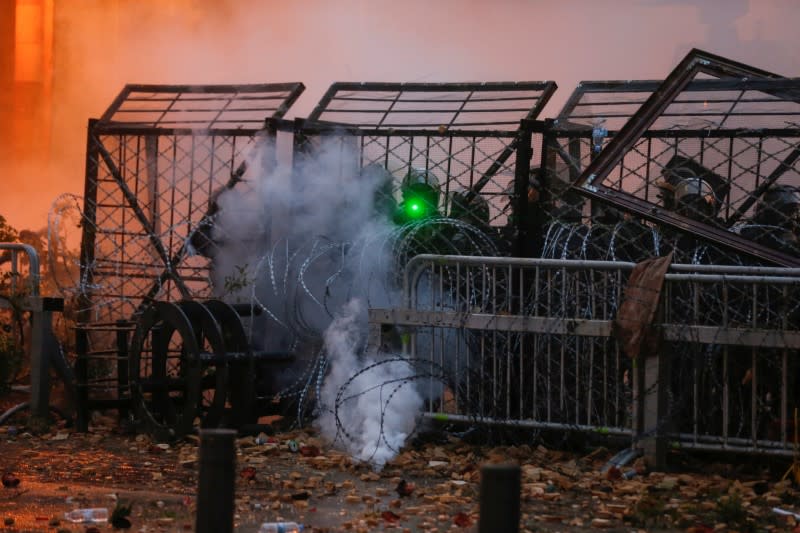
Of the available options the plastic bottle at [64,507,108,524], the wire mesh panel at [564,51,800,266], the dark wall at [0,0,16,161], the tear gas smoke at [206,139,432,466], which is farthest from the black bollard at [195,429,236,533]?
the dark wall at [0,0,16,161]

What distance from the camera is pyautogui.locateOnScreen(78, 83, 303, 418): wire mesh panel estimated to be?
12758 mm

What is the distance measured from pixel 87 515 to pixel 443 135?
5639mm

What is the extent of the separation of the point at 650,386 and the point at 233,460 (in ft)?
13.6

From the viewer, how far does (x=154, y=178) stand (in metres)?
13.6

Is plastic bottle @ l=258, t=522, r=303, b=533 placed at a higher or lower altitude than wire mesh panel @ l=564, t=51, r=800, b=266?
lower

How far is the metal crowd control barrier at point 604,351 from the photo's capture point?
27.2 ft

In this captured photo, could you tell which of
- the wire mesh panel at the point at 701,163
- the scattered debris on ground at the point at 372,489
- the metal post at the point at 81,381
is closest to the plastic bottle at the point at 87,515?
the scattered debris on ground at the point at 372,489

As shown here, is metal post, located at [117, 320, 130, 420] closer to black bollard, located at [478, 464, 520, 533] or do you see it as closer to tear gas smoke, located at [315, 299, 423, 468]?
tear gas smoke, located at [315, 299, 423, 468]

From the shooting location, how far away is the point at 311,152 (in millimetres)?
11797

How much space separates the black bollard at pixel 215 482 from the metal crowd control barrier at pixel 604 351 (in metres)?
4.00

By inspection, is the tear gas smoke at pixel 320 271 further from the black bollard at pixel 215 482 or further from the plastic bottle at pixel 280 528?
the black bollard at pixel 215 482

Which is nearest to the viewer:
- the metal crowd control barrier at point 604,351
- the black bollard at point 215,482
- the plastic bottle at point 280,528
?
the black bollard at point 215,482

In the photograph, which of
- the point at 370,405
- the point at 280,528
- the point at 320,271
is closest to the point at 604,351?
the point at 370,405

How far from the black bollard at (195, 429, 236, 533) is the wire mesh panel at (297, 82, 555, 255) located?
5496 millimetres
